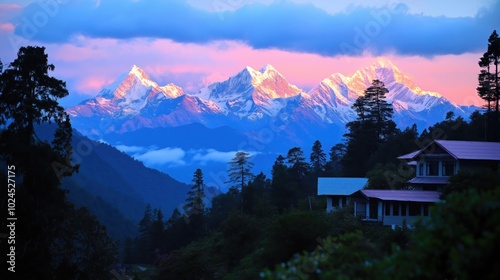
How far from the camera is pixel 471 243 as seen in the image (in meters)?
6.60

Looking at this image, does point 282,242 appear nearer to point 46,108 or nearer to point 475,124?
point 46,108

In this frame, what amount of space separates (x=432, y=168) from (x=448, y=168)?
1.31 meters

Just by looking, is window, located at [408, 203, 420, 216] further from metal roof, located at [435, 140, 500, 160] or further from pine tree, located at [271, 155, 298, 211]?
pine tree, located at [271, 155, 298, 211]

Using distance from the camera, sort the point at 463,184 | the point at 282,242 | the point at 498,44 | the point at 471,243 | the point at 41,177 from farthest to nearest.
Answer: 1. the point at 498,44
2. the point at 463,184
3. the point at 41,177
4. the point at 282,242
5. the point at 471,243

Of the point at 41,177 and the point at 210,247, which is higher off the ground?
the point at 41,177

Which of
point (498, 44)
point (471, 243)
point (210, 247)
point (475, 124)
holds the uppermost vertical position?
point (498, 44)

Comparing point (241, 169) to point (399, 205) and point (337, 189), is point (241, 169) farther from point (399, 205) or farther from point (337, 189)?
point (399, 205)

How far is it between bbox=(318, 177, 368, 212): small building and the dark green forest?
1.90m

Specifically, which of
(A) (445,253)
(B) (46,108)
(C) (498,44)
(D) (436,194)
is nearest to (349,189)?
(D) (436,194)

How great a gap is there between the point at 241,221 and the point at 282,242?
13.3 meters

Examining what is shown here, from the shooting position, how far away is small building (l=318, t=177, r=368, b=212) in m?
44.4

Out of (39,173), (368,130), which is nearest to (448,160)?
(39,173)

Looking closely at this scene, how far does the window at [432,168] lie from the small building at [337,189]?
7673mm

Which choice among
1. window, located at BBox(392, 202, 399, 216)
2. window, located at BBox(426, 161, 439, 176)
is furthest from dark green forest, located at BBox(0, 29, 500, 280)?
window, located at BBox(426, 161, 439, 176)
